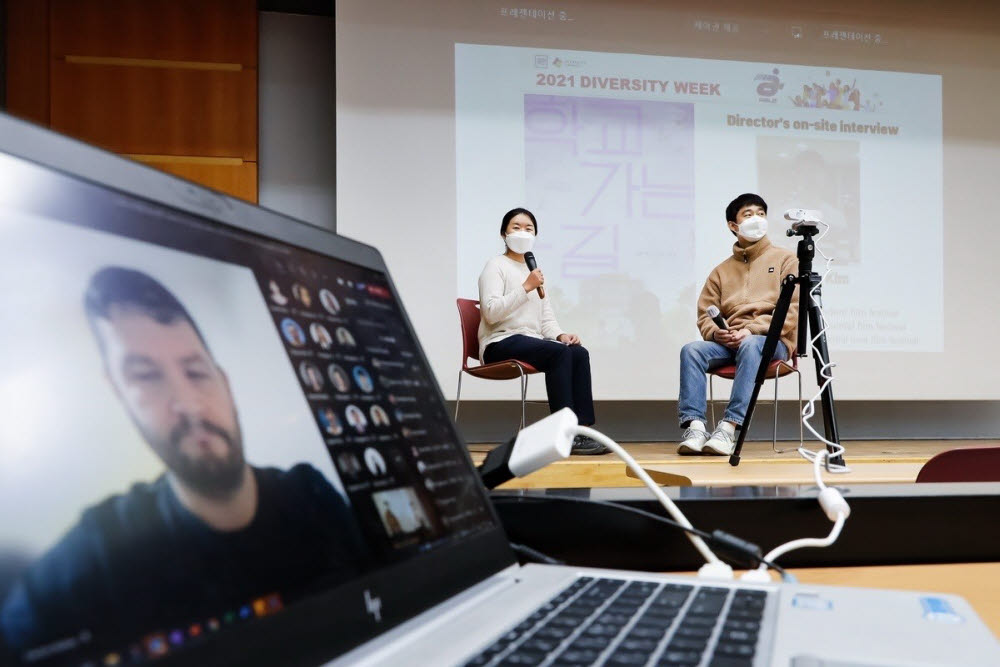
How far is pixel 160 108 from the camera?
3217 millimetres

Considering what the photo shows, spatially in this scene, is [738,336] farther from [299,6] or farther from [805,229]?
[299,6]

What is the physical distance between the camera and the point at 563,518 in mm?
452

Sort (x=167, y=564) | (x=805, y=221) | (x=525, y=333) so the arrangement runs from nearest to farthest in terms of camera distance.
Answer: (x=167, y=564) → (x=805, y=221) → (x=525, y=333)

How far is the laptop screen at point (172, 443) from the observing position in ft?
0.57

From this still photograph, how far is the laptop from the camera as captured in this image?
0.59 feet

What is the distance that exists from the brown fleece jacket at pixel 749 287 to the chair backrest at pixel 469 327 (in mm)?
871

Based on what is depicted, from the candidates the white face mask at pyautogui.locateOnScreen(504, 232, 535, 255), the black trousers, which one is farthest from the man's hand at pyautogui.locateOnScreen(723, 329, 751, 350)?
the white face mask at pyautogui.locateOnScreen(504, 232, 535, 255)

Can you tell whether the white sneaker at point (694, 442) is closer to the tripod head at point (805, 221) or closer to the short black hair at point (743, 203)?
the short black hair at point (743, 203)

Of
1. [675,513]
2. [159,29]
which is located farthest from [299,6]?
[675,513]

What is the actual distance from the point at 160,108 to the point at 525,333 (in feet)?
6.43

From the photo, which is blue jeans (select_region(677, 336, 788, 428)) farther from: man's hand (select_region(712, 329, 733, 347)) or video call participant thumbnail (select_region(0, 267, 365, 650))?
video call participant thumbnail (select_region(0, 267, 365, 650))

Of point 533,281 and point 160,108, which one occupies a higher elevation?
point 160,108

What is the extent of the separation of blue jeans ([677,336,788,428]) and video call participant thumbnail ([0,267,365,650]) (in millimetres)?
2362

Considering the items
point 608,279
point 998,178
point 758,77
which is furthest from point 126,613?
point 998,178
